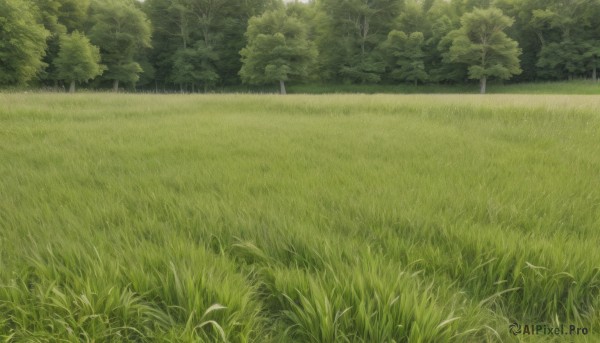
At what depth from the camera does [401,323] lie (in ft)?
3.96

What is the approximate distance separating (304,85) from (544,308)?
36.6 meters

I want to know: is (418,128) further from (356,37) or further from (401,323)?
(356,37)

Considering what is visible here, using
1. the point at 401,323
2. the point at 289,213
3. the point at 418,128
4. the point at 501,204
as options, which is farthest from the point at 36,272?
the point at 418,128

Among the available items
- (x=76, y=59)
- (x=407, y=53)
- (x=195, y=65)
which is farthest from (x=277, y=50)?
(x=76, y=59)

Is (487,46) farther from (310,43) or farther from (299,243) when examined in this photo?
(299,243)

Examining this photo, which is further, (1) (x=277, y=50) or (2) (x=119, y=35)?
(2) (x=119, y=35)

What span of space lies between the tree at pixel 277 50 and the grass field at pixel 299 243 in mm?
26108

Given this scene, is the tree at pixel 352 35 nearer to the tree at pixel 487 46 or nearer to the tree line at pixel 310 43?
the tree line at pixel 310 43

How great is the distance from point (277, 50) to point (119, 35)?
1530cm

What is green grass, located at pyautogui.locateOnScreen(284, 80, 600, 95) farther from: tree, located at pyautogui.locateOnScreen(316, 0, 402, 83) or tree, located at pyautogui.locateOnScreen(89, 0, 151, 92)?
tree, located at pyautogui.locateOnScreen(89, 0, 151, 92)

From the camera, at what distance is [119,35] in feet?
98.4

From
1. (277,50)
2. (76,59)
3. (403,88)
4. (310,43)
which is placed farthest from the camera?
(403,88)

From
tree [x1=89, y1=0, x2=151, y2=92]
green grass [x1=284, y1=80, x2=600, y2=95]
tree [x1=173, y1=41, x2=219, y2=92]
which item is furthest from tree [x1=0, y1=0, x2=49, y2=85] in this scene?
green grass [x1=284, y1=80, x2=600, y2=95]

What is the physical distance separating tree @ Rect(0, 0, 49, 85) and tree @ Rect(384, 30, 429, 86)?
1165 inches
